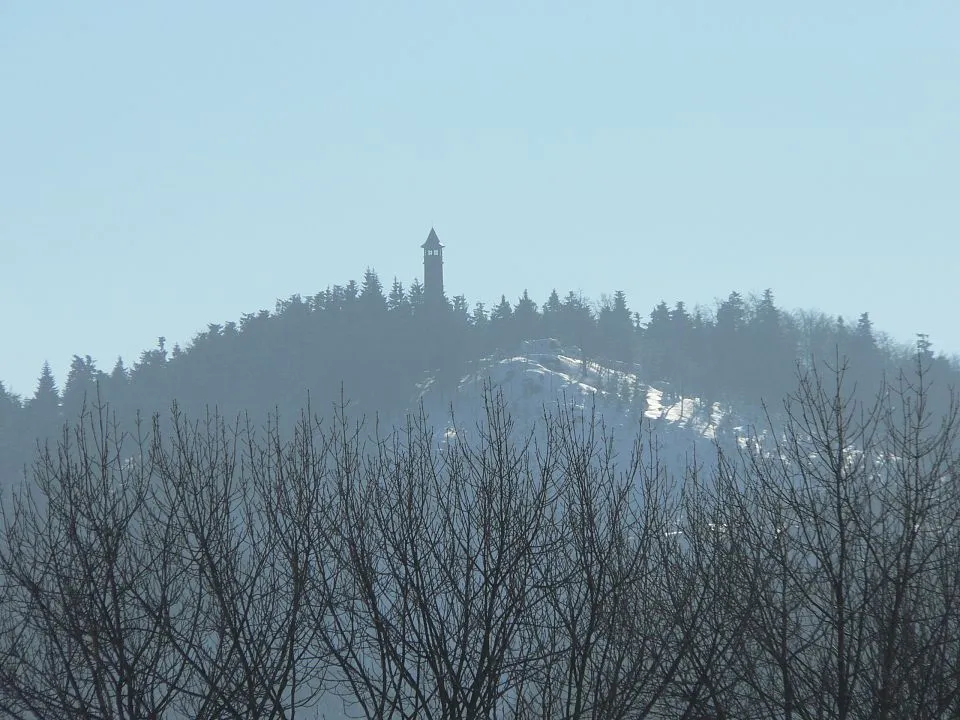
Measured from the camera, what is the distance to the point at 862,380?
420ft

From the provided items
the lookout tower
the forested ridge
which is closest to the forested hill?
the lookout tower

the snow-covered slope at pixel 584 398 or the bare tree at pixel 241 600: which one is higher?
the snow-covered slope at pixel 584 398

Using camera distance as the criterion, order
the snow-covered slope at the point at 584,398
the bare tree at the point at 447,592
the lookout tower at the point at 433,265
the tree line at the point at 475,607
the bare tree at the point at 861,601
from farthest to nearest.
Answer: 1. the lookout tower at the point at 433,265
2. the snow-covered slope at the point at 584,398
3. the bare tree at the point at 861,601
4. the tree line at the point at 475,607
5. the bare tree at the point at 447,592

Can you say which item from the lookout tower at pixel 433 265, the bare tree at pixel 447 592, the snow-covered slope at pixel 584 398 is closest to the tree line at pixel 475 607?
the bare tree at pixel 447 592

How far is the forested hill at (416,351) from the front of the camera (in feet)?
432

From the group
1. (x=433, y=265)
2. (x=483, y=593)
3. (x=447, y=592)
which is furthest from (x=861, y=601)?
(x=433, y=265)

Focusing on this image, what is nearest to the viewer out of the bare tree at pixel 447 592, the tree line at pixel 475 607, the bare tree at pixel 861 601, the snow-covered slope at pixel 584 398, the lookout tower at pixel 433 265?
the bare tree at pixel 447 592

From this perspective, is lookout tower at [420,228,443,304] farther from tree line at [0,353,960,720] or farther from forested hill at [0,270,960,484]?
tree line at [0,353,960,720]

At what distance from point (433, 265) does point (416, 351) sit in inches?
585

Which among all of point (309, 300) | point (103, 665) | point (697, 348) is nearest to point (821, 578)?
point (103, 665)

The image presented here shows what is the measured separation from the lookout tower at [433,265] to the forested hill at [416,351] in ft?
6.09

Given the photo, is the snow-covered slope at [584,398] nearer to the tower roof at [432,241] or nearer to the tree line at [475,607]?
the tower roof at [432,241]

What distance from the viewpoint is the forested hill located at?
131625mm

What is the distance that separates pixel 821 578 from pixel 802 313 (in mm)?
150749
